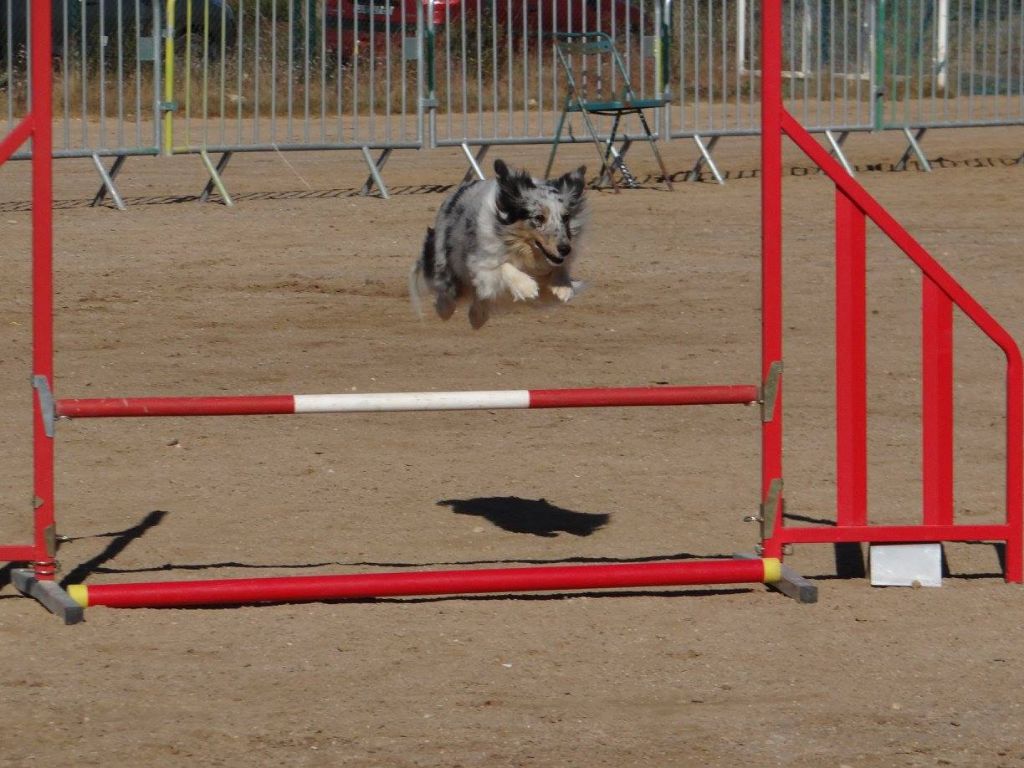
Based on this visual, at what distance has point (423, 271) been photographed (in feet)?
24.8

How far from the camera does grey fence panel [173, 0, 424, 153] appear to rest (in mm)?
13875

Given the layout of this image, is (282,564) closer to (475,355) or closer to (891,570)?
(891,570)

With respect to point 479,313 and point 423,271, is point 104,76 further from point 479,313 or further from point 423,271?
point 479,313

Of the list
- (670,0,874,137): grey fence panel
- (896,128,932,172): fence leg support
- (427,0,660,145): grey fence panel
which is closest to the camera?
(427,0,660,145): grey fence panel

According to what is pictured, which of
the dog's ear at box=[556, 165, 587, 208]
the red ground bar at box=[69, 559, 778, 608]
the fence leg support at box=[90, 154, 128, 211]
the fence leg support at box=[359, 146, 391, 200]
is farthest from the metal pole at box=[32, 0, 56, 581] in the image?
the fence leg support at box=[359, 146, 391, 200]

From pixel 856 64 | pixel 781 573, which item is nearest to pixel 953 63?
pixel 856 64

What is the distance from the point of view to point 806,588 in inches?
225

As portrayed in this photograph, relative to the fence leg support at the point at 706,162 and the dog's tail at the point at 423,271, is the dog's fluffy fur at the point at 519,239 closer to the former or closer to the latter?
the dog's tail at the point at 423,271

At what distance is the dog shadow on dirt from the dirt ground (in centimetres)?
2

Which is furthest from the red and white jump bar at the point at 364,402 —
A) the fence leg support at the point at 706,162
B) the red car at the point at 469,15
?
the fence leg support at the point at 706,162

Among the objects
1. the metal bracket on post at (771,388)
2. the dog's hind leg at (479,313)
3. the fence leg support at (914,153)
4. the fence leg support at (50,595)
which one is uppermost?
the fence leg support at (914,153)

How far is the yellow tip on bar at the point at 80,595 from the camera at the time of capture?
5430mm

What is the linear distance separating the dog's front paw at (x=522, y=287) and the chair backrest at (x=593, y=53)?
24.9 ft

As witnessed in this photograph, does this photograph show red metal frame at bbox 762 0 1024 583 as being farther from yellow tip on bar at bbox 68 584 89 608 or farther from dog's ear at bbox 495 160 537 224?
yellow tip on bar at bbox 68 584 89 608
